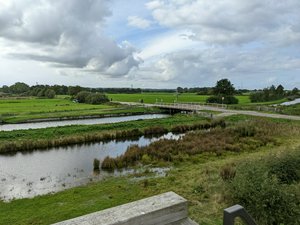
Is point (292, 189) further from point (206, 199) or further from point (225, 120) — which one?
point (225, 120)

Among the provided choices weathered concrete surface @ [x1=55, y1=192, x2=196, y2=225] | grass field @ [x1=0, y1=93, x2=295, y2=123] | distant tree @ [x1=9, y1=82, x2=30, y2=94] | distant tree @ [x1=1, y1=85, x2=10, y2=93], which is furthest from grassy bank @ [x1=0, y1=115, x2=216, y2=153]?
distant tree @ [x1=1, y1=85, x2=10, y2=93]

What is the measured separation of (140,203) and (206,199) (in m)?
6.88

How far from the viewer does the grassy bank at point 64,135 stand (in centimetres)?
2357

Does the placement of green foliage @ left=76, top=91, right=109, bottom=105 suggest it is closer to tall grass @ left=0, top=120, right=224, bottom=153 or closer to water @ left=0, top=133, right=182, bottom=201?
tall grass @ left=0, top=120, right=224, bottom=153

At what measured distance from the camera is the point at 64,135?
1064 inches

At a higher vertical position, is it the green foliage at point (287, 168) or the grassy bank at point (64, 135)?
the green foliage at point (287, 168)

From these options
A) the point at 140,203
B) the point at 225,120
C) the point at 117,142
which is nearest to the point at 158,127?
the point at 117,142

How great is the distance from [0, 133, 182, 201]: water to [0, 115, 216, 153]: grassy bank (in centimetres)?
124

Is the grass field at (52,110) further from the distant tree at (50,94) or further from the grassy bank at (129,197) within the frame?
the grassy bank at (129,197)

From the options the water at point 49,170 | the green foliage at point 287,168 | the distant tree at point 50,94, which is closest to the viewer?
the green foliage at point 287,168

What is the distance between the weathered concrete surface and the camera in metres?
2.85

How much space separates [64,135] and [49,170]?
988cm

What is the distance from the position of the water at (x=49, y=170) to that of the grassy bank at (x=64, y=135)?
1243 mm

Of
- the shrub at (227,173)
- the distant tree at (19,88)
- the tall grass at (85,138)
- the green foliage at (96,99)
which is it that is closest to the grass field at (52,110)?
the green foliage at (96,99)
